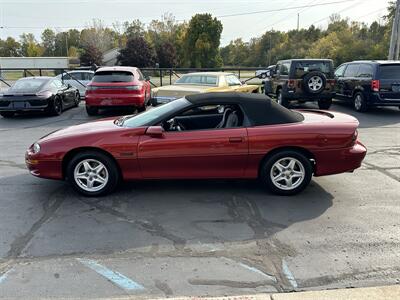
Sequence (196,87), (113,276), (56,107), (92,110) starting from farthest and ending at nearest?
(56,107), (92,110), (196,87), (113,276)

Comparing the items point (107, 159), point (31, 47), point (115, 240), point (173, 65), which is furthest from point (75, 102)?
point (31, 47)

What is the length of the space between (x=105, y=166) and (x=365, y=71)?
10.6 meters

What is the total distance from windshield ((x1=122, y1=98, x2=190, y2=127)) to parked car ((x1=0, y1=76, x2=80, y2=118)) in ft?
25.6

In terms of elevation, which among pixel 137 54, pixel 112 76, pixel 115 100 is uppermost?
pixel 137 54

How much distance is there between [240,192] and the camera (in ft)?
17.4

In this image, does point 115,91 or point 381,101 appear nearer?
point 115,91

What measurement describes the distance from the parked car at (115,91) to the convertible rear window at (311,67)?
211 inches

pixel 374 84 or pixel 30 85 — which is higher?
pixel 374 84

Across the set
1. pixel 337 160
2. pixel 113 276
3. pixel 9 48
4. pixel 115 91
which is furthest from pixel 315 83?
pixel 9 48

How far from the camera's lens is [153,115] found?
534 cm

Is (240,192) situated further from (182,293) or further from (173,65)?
(173,65)

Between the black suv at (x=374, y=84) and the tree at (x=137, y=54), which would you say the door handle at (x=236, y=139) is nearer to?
the black suv at (x=374, y=84)

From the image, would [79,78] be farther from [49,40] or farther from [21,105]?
[49,40]

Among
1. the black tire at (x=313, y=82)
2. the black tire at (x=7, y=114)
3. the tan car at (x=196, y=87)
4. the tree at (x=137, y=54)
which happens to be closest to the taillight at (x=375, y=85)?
the black tire at (x=313, y=82)
